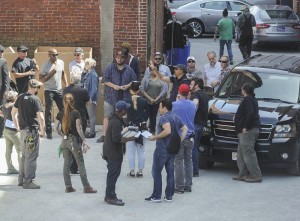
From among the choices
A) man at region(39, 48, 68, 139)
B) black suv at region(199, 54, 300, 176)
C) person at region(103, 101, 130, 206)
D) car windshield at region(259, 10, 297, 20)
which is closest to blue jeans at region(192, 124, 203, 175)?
black suv at region(199, 54, 300, 176)

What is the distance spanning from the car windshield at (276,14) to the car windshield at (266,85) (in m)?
13.7

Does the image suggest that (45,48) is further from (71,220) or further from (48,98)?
(71,220)

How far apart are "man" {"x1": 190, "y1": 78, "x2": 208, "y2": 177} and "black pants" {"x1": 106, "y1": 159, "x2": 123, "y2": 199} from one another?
7.25ft

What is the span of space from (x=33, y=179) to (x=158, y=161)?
8.21 feet

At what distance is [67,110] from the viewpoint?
14172mm

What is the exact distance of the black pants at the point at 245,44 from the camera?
27.2 meters

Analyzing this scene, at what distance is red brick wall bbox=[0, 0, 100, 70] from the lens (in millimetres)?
21609

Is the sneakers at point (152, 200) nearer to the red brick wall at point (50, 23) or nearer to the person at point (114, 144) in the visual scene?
the person at point (114, 144)

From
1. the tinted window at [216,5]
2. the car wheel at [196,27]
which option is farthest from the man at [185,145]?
the tinted window at [216,5]

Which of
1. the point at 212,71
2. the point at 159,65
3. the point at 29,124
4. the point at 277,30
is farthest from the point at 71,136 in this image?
the point at 277,30

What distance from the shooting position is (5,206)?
13.8m

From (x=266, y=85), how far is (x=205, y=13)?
58.8 ft

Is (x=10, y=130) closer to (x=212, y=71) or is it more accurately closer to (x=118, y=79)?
(x=118, y=79)

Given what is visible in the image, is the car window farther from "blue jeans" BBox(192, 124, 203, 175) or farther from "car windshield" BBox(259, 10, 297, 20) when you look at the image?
"blue jeans" BBox(192, 124, 203, 175)
